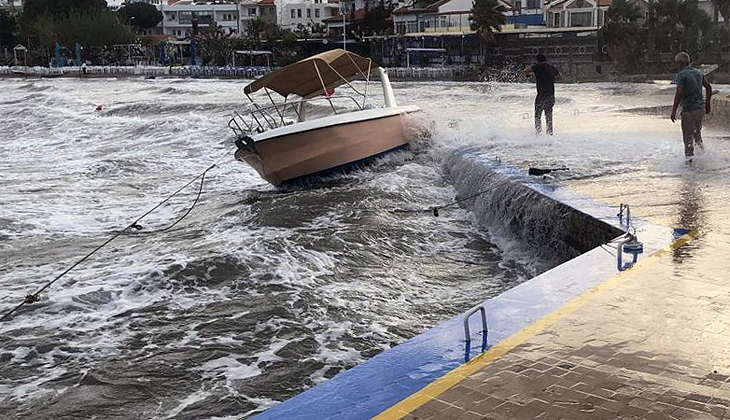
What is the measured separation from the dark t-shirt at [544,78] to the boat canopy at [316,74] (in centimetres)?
356

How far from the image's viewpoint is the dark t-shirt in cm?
1453

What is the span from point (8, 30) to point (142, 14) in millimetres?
18808

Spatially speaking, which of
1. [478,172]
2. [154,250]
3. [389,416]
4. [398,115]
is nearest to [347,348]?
[389,416]

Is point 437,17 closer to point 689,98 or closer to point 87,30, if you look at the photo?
point 87,30

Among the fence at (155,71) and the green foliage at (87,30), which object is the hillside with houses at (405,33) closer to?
the green foliage at (87,30)

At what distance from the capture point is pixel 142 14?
115 meters

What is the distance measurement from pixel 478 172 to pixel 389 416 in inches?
340

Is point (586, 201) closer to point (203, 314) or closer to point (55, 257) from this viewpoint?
point (203, 314)

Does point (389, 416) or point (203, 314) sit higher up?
point (389, 416)

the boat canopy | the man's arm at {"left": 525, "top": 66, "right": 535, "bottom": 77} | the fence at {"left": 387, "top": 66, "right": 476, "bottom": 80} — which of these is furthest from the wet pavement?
the fence at {"left": 387, "top": 66, "right": 476, "bottom": 80}

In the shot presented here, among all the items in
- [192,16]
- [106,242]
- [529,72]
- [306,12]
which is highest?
[192,16]

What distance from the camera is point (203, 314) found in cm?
747

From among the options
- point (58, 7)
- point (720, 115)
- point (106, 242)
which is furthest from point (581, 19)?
point (58, 7)

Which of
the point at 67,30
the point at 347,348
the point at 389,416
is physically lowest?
the point at 347,348
